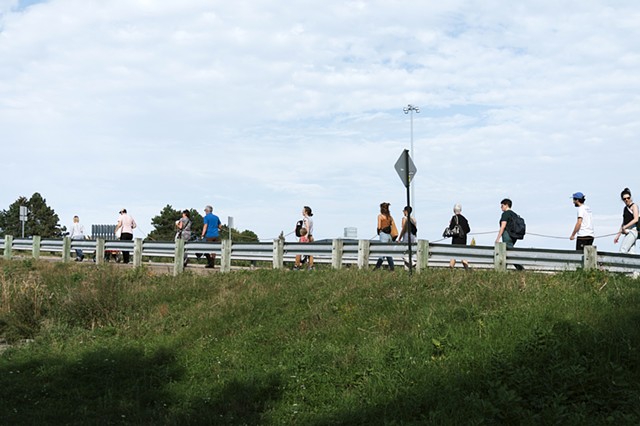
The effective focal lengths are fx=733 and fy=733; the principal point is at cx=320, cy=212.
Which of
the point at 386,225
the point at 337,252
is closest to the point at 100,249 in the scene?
the point at 337,252

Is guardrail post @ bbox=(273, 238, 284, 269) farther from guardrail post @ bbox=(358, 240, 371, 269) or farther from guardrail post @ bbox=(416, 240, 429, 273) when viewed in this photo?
guardrail post @ bbox=(416, 240, 429, 273)

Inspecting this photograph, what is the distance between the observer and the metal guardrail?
14219 mm

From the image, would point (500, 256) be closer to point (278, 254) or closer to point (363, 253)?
point (363, 253)

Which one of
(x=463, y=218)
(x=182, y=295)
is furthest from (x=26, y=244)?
(x=463, y=218)

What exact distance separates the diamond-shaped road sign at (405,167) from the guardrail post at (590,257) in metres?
3.69

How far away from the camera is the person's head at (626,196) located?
616 inches

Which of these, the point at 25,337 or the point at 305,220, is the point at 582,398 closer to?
the point at 25,337

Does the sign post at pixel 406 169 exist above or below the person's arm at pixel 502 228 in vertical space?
above

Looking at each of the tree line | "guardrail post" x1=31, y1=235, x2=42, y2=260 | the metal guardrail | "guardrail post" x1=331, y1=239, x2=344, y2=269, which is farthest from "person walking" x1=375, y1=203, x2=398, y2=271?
the tree line

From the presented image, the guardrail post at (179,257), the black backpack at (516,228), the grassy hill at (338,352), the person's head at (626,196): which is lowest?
the grassy hill at (338,352)

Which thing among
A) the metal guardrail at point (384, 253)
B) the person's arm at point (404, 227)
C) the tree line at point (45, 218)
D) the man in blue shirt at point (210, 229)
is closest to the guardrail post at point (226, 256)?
the metal guardrail at point (384, 253)

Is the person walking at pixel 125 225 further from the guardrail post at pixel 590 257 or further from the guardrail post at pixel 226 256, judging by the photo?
the guardrail post at pixel 590 257

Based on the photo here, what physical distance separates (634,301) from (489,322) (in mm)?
2302

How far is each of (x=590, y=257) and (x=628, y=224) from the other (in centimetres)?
189
